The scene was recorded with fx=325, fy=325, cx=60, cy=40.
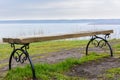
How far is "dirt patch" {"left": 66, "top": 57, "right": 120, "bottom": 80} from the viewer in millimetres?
5285

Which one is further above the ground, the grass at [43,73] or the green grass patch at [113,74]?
the grass at [43,73]

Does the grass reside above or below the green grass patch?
above

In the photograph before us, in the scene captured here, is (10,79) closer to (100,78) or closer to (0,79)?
(0,79)

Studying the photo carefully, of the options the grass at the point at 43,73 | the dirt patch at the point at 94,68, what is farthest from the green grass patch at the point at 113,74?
the grass at the point at 43,73

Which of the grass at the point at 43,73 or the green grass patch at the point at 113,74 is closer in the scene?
the grass at the point at 43,73

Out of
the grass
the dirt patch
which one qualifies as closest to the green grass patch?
the dirt patch

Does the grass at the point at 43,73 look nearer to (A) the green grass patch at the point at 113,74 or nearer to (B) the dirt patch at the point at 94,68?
(B) the dirt patch at the point at 94,68

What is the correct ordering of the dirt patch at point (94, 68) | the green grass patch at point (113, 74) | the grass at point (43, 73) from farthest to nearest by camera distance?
1. the dirt patch at point (94, 68)
2. the green grass patch at point (113, 74)
3. the grass at point (43, 73)

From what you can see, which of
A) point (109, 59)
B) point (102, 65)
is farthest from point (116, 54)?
point (102, 65)

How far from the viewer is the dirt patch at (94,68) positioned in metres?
5.29

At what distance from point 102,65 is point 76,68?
21.8 inches

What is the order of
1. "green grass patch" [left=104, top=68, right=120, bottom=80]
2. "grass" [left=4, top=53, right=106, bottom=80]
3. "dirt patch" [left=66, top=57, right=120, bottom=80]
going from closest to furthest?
1. "grass" [left=4, top=53, right=106, bottom=80]
2. "green grass patch" [left=104, top=68, right=120, bottom=80]
3. "dirt patch" [left=66, top=57, right=120, bottom=80]

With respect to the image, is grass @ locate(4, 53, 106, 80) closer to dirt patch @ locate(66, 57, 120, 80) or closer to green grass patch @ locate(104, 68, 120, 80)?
dirt patch @ locate(66, 57, 120, 80)

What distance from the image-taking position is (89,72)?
5449 millimetres
